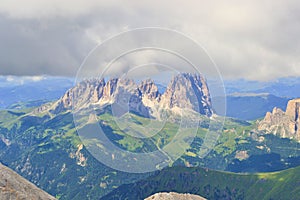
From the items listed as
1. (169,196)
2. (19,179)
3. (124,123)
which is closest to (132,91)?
(124,123)

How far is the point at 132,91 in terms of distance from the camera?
63250mm

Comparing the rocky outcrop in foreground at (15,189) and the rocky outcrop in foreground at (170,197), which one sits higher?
the rocky outcrop in foreground at (15,189)

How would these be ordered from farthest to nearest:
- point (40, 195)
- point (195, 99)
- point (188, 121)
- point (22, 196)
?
1. point (188, 121)
2. point (195, 99)
3. point (40, 195)
4. point (22, 196)

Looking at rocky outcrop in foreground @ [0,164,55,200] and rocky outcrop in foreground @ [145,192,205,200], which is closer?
rocky outcrop in foreground @ [0,164,55,200]

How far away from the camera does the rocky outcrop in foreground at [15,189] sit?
43.6m

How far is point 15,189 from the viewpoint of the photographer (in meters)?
45.6

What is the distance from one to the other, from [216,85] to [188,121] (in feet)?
24.3

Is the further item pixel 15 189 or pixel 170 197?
pixel 170 197

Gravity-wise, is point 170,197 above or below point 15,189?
below

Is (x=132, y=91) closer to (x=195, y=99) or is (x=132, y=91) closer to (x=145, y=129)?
(x=145, y=129)

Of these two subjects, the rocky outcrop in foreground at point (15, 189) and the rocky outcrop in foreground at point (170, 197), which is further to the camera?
the rocky outcrop in foreground at point (170, 197)

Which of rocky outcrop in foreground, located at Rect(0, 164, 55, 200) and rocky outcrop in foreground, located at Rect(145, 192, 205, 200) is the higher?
rocky outcrop in foreground, located at Rect(0, 164, 55, 200)

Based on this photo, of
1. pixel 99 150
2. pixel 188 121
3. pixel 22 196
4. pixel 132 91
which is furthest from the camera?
pixel 99 150

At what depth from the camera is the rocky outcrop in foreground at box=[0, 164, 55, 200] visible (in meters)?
43.6
